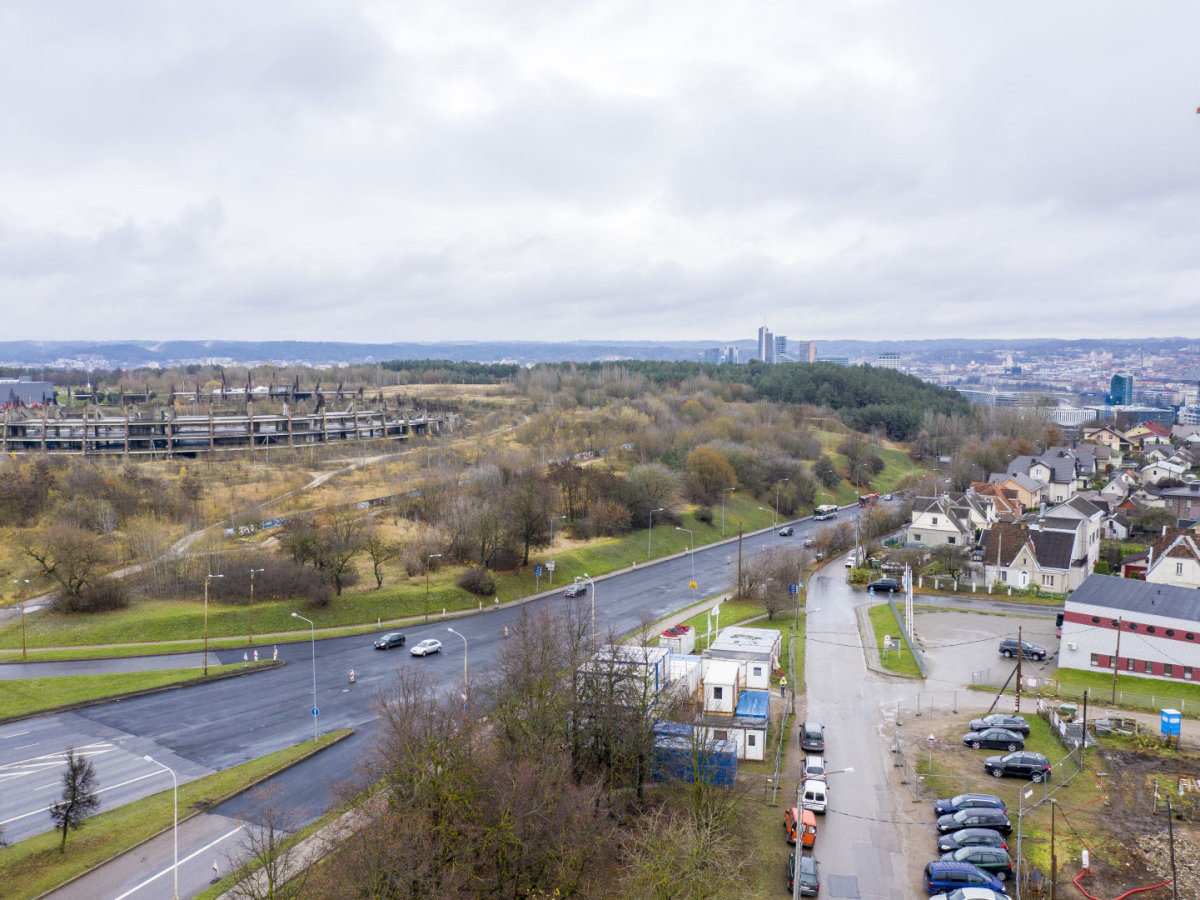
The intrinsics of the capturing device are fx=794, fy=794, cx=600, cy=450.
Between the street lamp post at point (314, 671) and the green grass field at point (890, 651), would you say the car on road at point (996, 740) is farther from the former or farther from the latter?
the street lamp post at point (314, 671)

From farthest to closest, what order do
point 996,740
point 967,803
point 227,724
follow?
1. point 227,724
2. point 996,740
3. point 967,803

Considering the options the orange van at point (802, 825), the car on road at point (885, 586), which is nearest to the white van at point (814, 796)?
the orange van at point (802, 825)

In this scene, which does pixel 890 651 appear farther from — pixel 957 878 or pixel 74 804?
pixel 74 804

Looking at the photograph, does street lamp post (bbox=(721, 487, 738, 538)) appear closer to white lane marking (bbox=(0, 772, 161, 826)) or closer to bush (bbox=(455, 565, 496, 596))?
bush (bbox=(455, 565, 496, 596))

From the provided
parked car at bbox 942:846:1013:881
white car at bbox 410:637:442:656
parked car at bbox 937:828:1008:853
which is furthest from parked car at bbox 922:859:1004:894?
white car at bbox 410:637:442:656

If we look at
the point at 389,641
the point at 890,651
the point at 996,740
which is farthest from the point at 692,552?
the point at 996,740
